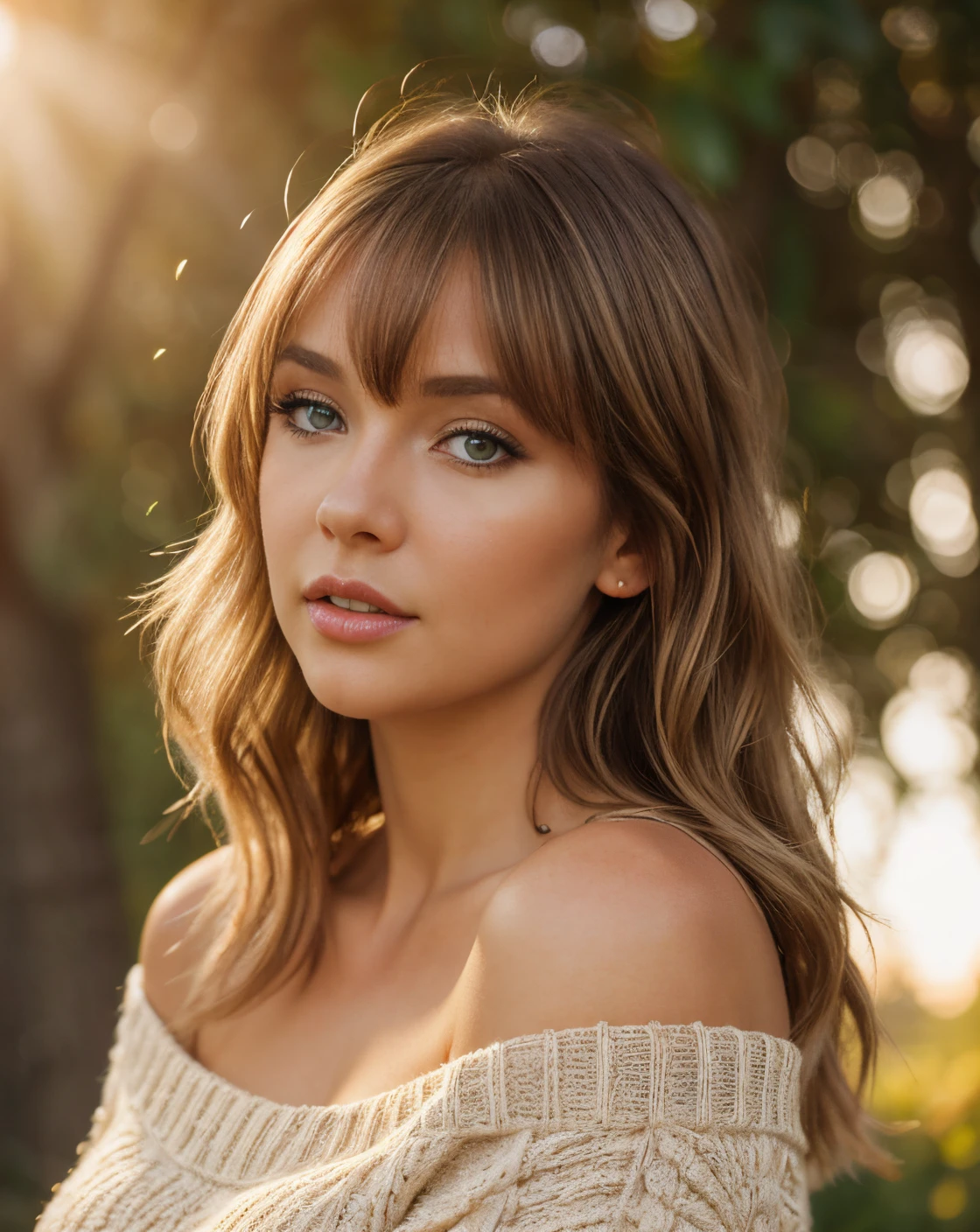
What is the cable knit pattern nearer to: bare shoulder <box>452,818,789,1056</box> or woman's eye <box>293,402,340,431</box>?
bare shoulder <box>452,818,789,1056</box>

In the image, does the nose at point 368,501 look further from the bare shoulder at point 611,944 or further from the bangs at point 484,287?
the bare shoulder at point 611,944

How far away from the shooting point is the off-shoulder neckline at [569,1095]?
1632 millimetres

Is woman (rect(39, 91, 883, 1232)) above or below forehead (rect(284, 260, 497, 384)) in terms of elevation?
below

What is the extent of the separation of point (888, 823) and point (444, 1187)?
2634 mm

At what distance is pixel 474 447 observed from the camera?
5.96 feet

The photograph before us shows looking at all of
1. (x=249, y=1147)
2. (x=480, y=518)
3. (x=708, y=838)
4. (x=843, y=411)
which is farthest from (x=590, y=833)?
(x=843, y=411)

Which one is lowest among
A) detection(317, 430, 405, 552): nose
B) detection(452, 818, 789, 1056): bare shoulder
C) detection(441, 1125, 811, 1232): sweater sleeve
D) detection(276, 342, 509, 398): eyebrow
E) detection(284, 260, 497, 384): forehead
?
detection(441, 1125, 811, 1232): sweater sleeve

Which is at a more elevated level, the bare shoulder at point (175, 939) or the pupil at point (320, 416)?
the pupil at point (320, 416)

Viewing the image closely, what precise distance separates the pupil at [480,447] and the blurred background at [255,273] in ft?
2.76

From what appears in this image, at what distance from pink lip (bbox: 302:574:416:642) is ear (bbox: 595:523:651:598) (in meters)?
0.32

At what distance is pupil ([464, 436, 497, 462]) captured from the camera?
1.82 metres

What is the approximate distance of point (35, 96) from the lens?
3.12 meters

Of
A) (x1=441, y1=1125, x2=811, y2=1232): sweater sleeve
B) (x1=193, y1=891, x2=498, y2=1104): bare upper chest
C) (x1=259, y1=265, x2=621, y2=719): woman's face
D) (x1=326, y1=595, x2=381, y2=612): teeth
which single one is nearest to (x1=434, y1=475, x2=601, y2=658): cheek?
(x1=259, y1=265, x2=621, y2=719): woman's face

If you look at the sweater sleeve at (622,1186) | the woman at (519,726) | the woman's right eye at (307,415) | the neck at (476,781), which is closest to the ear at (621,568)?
the woman at (519,726)
